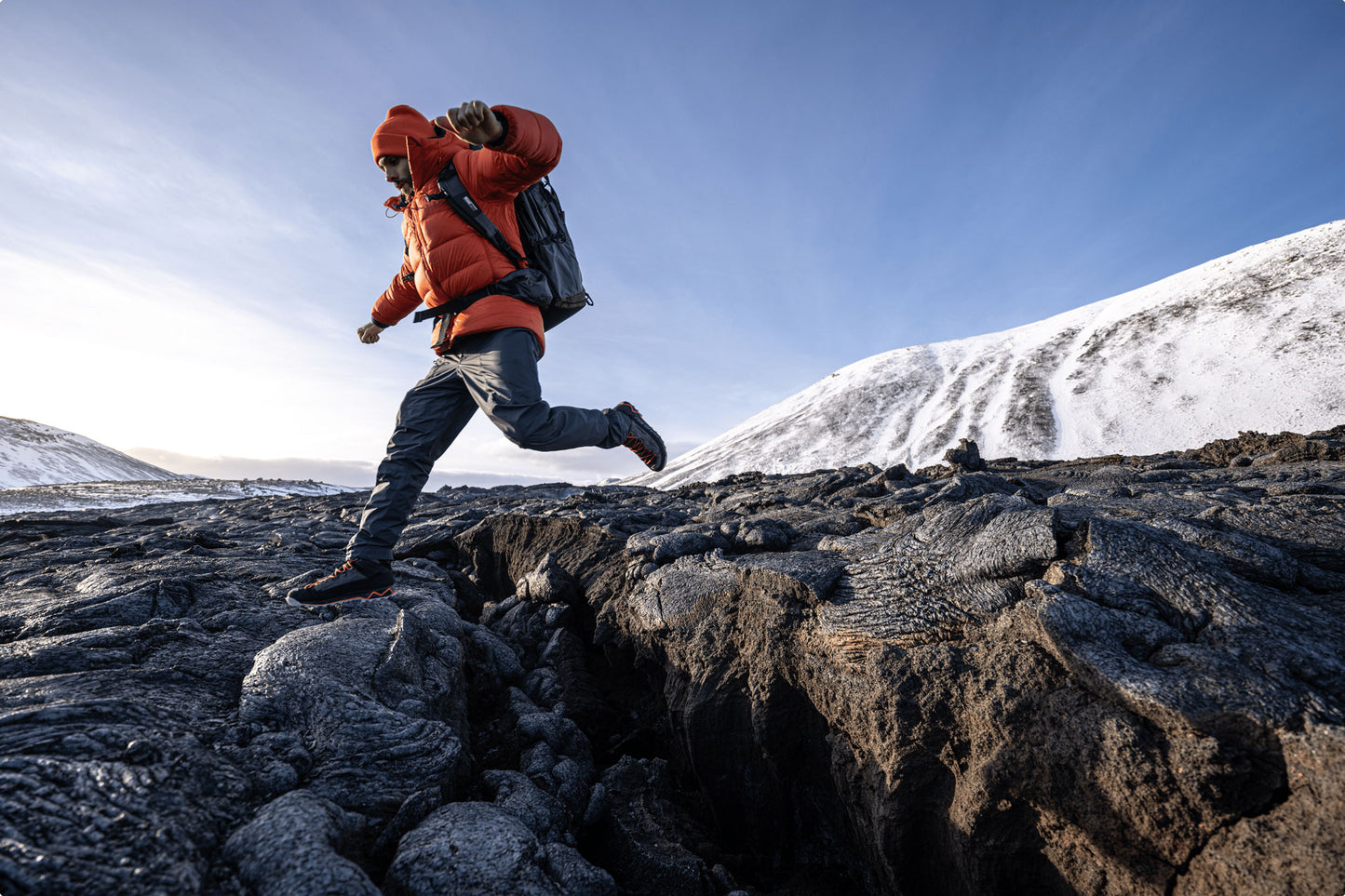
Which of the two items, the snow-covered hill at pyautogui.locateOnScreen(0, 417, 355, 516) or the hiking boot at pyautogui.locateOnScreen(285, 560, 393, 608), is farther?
the snow-covered hill at pyautogui.locateOnScreen(0, 417, 355, 516)

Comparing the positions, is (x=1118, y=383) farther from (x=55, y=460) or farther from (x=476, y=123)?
(x=55, y=460)

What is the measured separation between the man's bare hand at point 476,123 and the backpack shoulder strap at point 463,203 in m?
0.62

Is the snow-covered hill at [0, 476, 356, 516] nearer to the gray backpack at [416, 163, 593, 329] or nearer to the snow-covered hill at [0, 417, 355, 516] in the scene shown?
the snow-covered hill at [0, 417, 355, 516]

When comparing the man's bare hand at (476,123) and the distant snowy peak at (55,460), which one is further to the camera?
the distant snowy peak at (55,460)

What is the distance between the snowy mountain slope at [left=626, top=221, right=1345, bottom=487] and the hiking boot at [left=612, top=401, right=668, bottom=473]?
5508cm

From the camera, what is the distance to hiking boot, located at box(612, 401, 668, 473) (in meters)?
5.47

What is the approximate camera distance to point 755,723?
3703 mm

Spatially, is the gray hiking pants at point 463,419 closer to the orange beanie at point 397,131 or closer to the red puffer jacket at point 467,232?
the red puffer jacket at point 467,232

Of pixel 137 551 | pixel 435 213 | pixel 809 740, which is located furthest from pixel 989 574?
pixel 137 551

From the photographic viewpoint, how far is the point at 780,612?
3.84m

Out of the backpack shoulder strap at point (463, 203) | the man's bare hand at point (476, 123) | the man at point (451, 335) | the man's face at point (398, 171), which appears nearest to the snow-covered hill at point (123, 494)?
the man at point (451, 335)

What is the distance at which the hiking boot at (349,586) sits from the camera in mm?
4352

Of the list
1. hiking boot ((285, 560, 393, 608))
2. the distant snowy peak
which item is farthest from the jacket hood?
the distant snowy peak

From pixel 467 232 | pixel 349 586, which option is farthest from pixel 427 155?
pixel 349 586
